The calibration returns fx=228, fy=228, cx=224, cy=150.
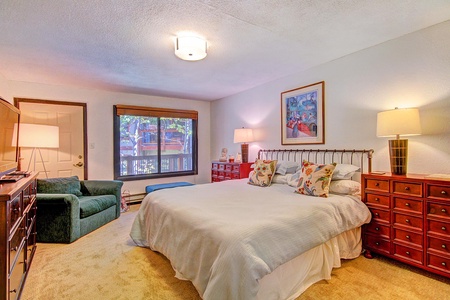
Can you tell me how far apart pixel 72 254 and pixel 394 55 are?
4242 mm

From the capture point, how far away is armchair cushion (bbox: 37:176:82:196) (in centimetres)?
321

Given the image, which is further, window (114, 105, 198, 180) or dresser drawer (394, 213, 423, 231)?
window (114, 105, 198, 180)

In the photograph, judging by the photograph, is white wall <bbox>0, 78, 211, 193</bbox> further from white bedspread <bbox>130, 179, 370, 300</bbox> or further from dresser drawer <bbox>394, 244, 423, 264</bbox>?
dresser drawer <bbox>394, 244, 423, 264</bbox>

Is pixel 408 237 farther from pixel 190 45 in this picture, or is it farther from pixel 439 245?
pixel 190 45

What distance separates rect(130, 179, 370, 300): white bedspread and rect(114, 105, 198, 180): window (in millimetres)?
2465

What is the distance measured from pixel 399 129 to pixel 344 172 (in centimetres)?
71

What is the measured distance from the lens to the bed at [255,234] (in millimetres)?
1442

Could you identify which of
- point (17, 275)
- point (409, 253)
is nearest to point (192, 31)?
point (17, 275)

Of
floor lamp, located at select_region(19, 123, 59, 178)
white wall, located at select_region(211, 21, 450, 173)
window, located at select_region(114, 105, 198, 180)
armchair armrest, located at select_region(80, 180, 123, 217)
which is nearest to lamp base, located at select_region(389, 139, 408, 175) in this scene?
white wall, located at select_region(211, 21, 450, 173)

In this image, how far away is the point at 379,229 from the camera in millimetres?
2383

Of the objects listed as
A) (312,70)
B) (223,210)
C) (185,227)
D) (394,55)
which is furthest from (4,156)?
(394,55)

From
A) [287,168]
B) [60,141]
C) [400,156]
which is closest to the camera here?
[400,156]

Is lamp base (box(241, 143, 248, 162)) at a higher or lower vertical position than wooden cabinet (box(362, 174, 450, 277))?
higher

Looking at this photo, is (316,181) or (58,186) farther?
(58,186)
